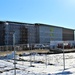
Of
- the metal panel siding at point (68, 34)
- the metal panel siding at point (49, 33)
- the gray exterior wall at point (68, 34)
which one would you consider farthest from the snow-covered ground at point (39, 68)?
the metal panel siding at point (68, 34)

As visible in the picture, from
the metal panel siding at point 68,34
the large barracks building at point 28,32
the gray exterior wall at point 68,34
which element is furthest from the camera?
the metal panel siding at point 68,34

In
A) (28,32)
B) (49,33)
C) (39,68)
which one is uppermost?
(28,32)

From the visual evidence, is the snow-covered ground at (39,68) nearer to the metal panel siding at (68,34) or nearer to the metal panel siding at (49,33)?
the metal panel siding at (49,33)

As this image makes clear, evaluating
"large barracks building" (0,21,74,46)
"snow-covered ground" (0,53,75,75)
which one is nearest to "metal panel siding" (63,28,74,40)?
"large barracks building" (0,21,74,46)

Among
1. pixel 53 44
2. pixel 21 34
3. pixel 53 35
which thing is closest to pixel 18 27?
pixel 21 34

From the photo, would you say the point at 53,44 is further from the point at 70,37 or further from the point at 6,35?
the point at 70,37

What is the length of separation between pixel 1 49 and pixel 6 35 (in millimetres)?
22942

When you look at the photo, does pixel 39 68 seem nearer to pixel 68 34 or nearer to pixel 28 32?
pixel 28 32

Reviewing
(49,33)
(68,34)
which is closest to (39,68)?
(49,33)

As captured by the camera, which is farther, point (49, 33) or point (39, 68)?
point (49, 33)

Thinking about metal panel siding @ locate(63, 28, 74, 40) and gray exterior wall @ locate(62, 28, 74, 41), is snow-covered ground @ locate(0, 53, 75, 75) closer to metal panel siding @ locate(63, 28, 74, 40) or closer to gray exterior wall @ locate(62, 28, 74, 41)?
gray exterior wall @ locate(62, 28, 74, 41)

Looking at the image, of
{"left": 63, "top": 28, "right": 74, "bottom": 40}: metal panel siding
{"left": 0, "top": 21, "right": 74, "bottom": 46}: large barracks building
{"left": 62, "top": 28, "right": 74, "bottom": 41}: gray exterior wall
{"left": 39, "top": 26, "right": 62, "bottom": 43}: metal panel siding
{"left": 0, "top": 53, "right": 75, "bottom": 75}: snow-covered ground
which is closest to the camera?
{"left": 0, "top": 53, "right": 75, "bottom": 75}: snow-covered ground

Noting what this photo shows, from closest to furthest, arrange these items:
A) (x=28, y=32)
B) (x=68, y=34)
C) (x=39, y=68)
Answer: (x=39, y=68)
(x=28, y=32)
(x=68, y=34)

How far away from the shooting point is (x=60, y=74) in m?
11.4
